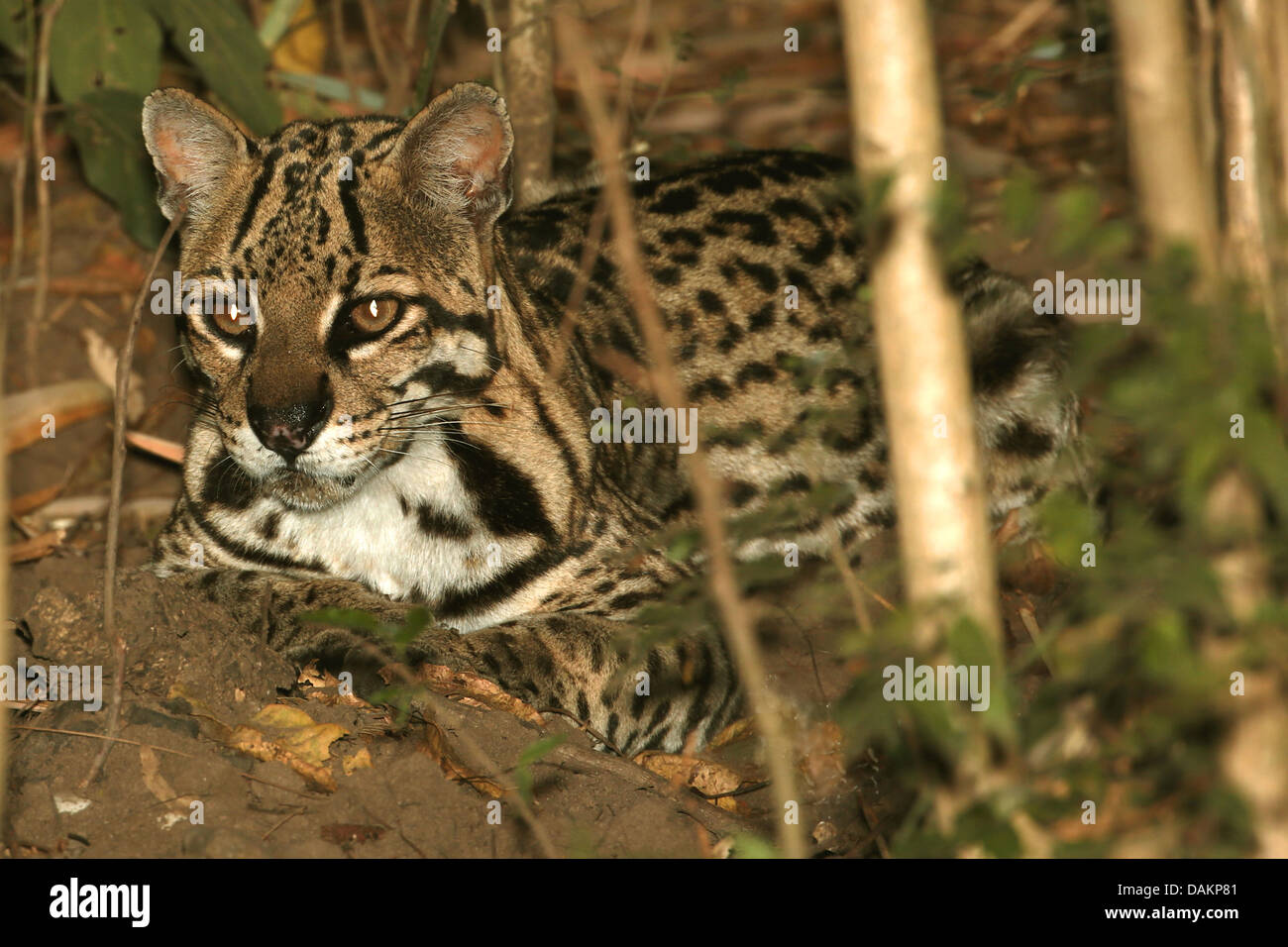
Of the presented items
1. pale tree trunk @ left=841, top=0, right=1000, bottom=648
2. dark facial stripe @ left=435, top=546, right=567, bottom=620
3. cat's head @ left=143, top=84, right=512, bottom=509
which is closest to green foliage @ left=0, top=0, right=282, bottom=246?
cat's head @ left=143, top=84, right=512, bottom=509

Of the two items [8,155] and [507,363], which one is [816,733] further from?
[8,155]

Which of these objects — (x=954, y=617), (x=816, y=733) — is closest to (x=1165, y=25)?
(x=954, y=617)

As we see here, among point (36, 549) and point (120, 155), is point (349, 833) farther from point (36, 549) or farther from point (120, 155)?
point (120, 155)

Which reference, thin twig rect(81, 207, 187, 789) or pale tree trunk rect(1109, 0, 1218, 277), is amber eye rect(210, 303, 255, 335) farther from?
pale tree trunk rect(1109, 0, 1218, 277)

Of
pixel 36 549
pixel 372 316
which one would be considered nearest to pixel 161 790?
pixel 372 316

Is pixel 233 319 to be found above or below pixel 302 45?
below

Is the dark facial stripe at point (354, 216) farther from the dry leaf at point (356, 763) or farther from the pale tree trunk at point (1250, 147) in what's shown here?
the pale tree trunk at point (1250, 147)
